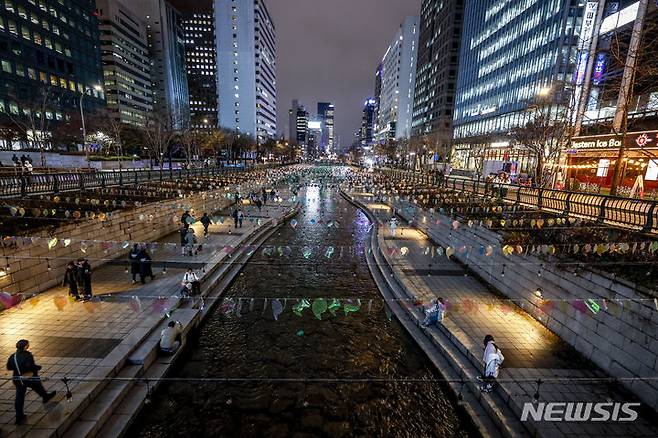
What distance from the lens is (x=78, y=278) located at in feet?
36.0

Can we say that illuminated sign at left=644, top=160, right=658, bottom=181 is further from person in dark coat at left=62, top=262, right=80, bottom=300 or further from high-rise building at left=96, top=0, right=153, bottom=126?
high-rise building at left=96, top=0, right=153, bottom=126

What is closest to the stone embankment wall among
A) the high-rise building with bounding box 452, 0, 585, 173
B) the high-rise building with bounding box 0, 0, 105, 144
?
the high-rise building with bounding box 452, 0, 585, 173

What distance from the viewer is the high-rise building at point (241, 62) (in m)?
132

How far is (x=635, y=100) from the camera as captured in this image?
2527cm

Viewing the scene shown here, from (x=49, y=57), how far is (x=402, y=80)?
126489mm

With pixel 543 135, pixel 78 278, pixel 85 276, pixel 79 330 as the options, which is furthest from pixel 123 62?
pixel 79 330

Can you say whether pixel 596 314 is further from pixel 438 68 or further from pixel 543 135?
pixel 438 68

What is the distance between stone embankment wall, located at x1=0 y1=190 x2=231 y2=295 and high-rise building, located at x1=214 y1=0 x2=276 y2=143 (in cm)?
11552

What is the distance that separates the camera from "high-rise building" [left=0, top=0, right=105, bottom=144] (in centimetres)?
5712

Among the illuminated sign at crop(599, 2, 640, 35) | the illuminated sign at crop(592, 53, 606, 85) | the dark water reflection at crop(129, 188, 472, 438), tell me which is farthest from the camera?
the illuminated sign at crop(592, 53, 606, 85)

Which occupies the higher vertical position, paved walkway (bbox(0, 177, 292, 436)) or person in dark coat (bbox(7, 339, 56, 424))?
person in dark coat (bbox(7, 339, 56, 424))

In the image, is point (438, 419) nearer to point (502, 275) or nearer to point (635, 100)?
point (502, 275)

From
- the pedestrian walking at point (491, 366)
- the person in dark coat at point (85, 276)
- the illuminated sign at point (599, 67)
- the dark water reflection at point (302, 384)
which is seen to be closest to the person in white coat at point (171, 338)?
the dark water reflection at point (302, 384)

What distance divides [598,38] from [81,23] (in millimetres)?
107501
